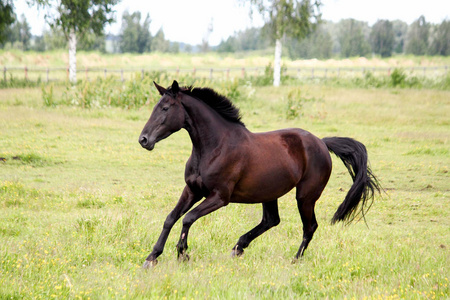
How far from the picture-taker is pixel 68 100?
21.1 meters

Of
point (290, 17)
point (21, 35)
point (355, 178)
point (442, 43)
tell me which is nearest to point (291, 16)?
point (290, 17)

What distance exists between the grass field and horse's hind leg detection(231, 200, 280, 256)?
127mm

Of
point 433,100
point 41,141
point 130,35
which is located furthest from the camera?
point 130,35

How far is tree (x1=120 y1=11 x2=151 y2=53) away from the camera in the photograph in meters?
86.7

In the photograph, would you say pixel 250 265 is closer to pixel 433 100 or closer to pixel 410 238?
pixel 410 238

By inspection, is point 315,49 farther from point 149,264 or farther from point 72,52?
point 149,264

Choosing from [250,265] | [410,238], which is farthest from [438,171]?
[250,265]

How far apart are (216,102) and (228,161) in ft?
2.42

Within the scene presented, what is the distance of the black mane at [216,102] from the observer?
5742mm

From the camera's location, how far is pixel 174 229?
23.8ft

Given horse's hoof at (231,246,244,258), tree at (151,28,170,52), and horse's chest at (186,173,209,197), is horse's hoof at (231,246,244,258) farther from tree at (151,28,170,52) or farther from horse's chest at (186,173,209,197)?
tree at (151,28,170,52)

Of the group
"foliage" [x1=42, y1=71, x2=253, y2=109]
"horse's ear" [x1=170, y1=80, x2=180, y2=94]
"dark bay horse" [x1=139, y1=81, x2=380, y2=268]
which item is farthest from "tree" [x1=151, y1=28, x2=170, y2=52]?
"horse's ear" [x1=170, y1=80, x2=180, y2=94]

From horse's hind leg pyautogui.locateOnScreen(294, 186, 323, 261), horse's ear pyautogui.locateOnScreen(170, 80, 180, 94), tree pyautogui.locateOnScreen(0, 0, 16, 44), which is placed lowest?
horse's hind leg pyautogui.locateOnScreen(294, 186, 323, 261)

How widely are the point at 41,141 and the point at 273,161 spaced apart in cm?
1099
